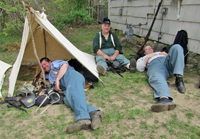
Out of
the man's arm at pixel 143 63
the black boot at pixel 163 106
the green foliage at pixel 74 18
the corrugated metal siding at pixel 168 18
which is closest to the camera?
the black boot at pixel 163 106

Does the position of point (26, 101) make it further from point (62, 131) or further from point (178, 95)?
point (178, 95)

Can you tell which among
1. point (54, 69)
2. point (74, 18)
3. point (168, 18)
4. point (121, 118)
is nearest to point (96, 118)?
point (121, 118)

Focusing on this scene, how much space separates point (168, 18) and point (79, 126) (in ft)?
11.8

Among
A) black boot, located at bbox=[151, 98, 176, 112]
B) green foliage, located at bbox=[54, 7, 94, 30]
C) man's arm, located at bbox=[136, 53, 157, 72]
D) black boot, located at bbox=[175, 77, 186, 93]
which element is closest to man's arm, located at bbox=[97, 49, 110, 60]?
man's arm, located at bbox=[136, 53, 157, 72]

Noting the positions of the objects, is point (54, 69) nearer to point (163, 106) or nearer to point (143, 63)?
point (163, 106)

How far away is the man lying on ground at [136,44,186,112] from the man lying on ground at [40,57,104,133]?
2.93 feet

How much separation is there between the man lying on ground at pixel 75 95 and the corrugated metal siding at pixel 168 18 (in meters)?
2.71

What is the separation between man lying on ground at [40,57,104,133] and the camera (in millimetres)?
1945

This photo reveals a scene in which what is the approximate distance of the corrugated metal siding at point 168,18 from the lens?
11.1 ft

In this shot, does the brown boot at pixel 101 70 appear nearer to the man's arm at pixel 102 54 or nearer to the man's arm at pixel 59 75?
the man's arm at pixel 102 54

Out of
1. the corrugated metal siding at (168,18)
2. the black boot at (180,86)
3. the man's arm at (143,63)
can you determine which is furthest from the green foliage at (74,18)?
the black boot at (180,86)

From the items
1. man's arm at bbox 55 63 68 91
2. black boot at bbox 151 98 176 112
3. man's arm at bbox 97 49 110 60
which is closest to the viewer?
black boot at bbox 151 98 176 112

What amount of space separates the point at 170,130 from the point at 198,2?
110 inches

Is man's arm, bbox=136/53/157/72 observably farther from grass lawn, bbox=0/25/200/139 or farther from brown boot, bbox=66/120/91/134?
brown boot, bbox=66/120/91/134
